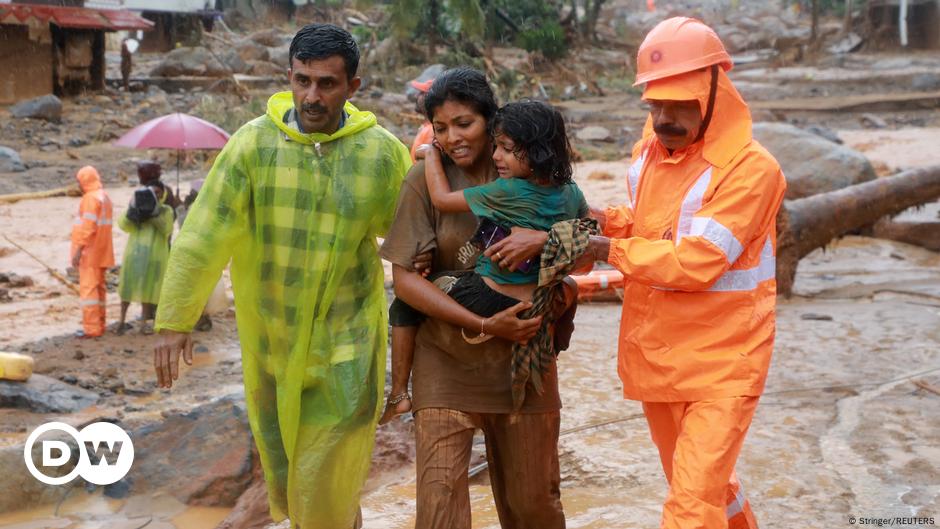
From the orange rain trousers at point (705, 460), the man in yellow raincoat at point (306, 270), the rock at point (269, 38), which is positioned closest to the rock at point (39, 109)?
the rock at point (269, 38)

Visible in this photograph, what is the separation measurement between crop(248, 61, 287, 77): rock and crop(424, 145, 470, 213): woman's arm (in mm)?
23826

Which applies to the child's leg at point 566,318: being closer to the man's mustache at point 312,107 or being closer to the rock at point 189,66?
the man's mustache at point 312,107

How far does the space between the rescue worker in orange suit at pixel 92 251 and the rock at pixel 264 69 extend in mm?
17422

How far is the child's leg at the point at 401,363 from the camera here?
11.7 feet

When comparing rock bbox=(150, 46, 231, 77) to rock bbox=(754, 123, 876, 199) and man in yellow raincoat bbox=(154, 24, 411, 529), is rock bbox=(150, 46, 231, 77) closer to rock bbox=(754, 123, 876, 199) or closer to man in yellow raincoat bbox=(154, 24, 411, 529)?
rock bbox=(754, 123, 876, 199)

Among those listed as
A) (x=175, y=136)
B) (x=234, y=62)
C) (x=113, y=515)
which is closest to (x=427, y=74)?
(x=234, y=62)

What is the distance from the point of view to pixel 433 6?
26.9 m

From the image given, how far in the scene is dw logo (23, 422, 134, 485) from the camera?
5629 millimetres

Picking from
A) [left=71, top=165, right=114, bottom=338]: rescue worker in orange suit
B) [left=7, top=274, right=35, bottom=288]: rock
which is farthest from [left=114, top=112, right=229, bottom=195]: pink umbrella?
[left=7, top=274, right=35, bottom=288]: rock

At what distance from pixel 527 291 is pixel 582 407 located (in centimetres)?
281

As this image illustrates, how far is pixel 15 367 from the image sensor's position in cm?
727

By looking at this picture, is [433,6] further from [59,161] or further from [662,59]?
[662,59]

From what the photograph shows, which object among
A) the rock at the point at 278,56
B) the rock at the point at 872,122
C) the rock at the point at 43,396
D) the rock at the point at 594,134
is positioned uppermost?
the rock at the point at 278,56

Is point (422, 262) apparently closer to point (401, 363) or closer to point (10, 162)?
point (401, 363)
